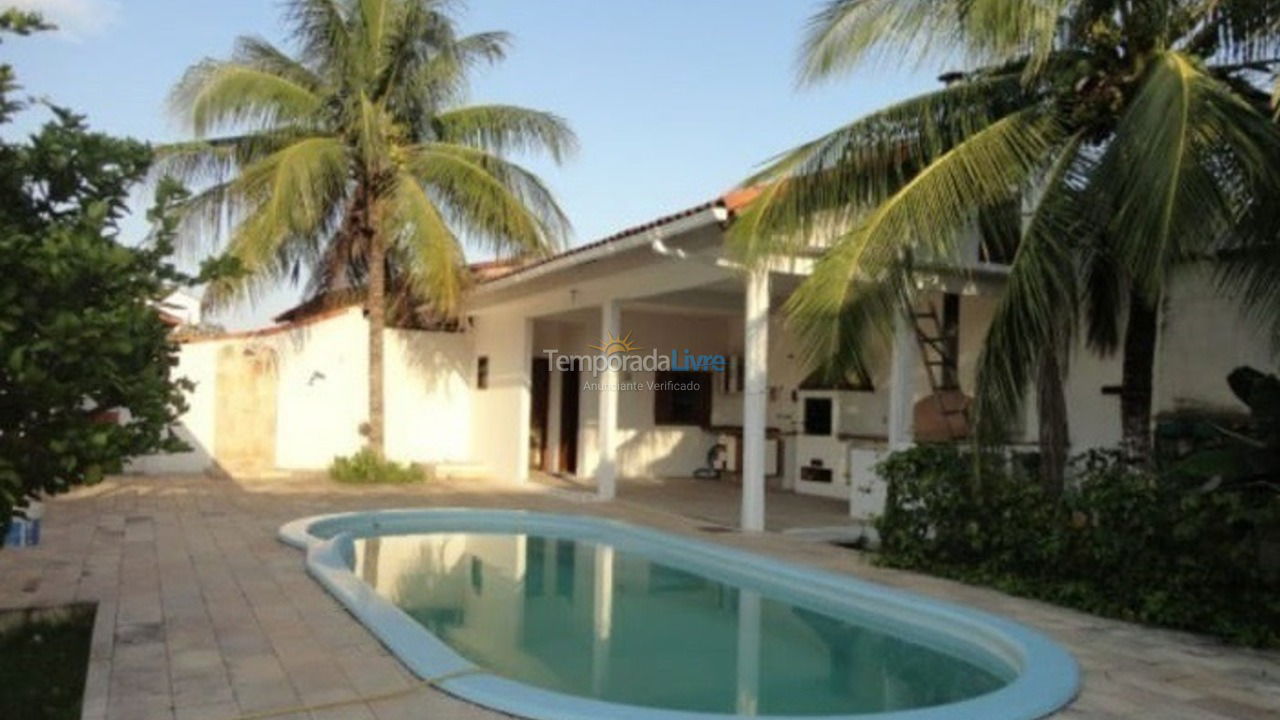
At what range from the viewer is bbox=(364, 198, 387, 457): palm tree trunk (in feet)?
55.7

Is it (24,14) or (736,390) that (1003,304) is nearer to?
(24,14)

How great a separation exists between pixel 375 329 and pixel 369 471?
2434 millimetres

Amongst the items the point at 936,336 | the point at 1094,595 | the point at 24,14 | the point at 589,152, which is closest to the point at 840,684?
the point at 1094,595

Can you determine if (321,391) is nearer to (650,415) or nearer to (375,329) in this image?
(375,329)

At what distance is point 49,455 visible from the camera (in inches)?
178

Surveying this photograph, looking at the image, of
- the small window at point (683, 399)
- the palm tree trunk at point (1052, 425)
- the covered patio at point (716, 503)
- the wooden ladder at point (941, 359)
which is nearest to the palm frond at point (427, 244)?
the covered patio at point (716, 503)

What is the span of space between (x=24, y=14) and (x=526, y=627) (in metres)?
5.69

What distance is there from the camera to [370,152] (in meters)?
15.7

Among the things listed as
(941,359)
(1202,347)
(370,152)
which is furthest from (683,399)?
(1202,347)

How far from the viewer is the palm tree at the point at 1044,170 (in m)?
6.70

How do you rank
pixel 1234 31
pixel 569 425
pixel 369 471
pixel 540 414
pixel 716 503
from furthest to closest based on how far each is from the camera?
pixel 540 414
pixel 569 425
pixel 369 471
pixel 716 503
pixel 1234 31

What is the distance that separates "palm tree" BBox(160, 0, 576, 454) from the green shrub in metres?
0.37

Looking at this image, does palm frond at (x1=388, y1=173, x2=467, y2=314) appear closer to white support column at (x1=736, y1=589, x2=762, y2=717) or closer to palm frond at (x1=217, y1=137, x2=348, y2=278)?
palm frond at (x1=217, y1=137, x2=348, y2=278)

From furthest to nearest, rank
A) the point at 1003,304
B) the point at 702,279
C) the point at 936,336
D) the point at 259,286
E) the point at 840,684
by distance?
the point at 259,286 < the point at 936,336 < the point at 702,279 < the point at 1003,304 < the point at 840,684
